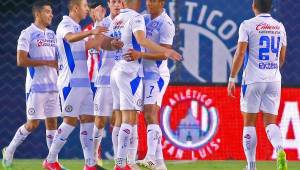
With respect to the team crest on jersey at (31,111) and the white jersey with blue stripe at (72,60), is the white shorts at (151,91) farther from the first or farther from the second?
the team crest on jersey at (31,111)

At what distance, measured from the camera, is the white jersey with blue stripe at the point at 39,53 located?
37.2ft

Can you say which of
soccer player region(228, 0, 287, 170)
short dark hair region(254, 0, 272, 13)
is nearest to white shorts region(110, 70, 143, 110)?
soccer player region(228, 0, 287, 170)

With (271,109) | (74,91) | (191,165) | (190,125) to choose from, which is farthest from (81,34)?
(190,125)

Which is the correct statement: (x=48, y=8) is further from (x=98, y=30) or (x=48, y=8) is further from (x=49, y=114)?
(x=98, y=30)

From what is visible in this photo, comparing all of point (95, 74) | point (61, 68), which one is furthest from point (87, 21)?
point (61, 68)

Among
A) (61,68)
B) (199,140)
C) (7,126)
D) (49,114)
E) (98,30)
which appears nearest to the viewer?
(98,30)

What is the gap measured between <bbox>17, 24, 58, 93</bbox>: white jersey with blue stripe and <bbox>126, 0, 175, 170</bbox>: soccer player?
138 cm

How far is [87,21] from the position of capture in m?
13.0

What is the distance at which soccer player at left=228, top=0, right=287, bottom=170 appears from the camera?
9828 mm

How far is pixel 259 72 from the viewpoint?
32.5ft

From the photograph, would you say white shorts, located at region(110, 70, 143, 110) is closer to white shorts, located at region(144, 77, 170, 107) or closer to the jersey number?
white shorts, located at region(144, 77, 170, 107)

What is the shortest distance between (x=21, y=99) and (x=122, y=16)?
4.40m

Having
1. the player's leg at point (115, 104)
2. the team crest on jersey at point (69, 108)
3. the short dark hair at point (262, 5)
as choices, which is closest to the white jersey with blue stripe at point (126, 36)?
the player's leg at point (115, 104)

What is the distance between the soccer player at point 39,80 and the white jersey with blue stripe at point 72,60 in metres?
0.94
